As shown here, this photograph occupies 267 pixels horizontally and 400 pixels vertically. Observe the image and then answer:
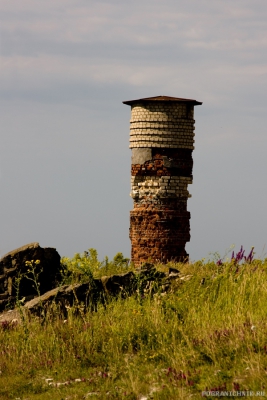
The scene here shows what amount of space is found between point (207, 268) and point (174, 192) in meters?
3.35

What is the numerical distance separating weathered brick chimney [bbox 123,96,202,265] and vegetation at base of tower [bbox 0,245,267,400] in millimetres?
7873

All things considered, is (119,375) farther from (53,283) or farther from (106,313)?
(53,283)

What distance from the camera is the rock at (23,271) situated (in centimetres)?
1234

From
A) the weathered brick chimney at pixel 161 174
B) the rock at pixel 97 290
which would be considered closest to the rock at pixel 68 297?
the rock at pixel 97 290

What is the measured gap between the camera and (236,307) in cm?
927

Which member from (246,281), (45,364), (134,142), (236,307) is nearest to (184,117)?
(134,142)

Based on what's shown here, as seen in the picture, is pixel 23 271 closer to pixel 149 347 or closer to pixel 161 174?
pixel 149 347

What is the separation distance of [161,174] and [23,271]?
24.0 feet

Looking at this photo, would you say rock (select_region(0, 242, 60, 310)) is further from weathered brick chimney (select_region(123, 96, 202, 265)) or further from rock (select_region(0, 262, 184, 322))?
weathered brick chimney (select_region(123, 96, 202, 265))

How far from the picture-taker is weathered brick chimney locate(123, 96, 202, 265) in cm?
1873

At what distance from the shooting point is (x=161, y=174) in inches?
740

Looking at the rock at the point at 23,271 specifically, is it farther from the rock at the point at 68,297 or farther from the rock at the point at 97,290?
the rock at the point at 68,297

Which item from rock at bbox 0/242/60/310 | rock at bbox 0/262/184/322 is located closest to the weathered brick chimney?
rock at bbox 0/242/60/310

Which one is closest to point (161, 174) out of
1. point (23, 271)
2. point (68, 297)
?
point (23, 271)
